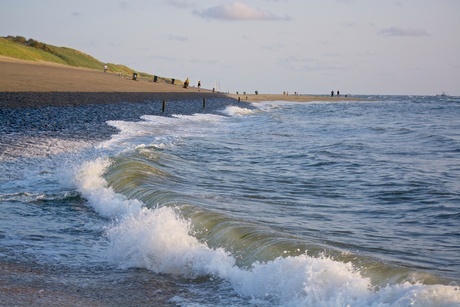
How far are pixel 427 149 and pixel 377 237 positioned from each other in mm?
14090

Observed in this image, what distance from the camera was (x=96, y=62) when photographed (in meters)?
115

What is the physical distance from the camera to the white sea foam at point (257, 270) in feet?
20.9

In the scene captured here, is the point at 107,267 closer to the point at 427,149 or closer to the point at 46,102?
the point at 427,149

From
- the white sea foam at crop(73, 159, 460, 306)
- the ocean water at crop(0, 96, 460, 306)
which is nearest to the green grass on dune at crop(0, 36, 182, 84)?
the ocean water at crop(0, 96, 460, 306)

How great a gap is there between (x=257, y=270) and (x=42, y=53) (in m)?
88.3

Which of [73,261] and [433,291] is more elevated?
[433,291]

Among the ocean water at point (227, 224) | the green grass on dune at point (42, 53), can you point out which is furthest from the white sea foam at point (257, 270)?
the green grass on dune at point (42, 53)

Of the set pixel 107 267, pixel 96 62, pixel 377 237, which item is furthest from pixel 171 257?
pixel 96 62

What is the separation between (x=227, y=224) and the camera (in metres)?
9.70

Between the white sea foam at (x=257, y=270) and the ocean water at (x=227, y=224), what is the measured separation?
0.02 m

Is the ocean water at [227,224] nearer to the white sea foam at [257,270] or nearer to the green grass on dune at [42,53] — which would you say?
the white sea foam at [257,270]

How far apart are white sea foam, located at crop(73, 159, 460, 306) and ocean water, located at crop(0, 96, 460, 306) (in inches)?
0.7

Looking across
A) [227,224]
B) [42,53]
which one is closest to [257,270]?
[227,224]

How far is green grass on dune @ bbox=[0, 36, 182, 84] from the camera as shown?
77.0 metres
